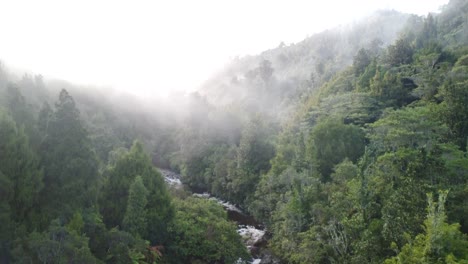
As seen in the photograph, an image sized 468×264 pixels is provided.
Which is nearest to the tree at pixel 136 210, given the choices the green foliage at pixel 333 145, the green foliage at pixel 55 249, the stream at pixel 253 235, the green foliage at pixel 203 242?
the green foliage at pixel 203 242

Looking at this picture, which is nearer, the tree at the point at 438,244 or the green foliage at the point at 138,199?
the tree at the point at 438,244

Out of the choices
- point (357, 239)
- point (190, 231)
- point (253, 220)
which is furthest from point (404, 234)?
point (253, 220)

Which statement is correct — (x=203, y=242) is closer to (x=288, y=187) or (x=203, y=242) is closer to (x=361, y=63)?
(x=288, y=187)

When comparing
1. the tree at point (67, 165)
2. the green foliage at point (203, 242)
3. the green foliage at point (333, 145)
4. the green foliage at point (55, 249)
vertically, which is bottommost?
the green foliage at point (203, 242)

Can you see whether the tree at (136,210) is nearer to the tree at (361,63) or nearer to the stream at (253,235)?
the stream at (253,235)

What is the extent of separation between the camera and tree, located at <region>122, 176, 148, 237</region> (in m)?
33.3

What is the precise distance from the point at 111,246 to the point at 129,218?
5420 mm

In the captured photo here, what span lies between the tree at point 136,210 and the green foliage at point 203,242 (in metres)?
3.55

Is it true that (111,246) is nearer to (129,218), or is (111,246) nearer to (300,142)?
(129,218)

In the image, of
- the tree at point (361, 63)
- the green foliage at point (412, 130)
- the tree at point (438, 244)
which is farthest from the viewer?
the tree at point (361, 63)

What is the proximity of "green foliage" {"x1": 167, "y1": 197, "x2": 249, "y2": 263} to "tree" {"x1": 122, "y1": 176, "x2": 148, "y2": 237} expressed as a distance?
3.55 m

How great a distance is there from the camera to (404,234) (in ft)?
85.6

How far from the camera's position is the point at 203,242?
36531 millimetres

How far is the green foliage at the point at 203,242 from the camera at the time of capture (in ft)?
119
